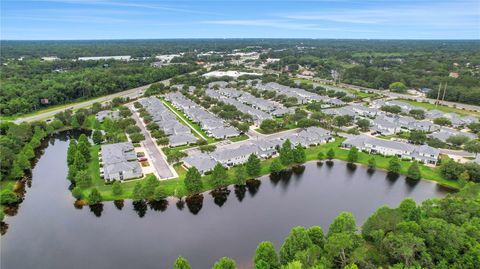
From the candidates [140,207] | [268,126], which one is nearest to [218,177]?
[140,207]

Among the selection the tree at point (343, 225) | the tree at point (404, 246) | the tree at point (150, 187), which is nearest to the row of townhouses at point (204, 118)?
the tree at point (150, 187)

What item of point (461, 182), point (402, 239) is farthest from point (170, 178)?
point (461, 182)

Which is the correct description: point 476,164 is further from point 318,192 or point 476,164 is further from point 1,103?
point 1,103

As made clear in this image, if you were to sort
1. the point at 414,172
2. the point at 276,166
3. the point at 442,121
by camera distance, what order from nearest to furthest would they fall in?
the point at 414,172 < the point at 276,166 < the point at 442,121

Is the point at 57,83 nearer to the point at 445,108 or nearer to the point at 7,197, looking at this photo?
the point at 7,197

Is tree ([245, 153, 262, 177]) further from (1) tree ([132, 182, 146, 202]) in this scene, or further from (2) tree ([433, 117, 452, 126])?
(2) tree ([433, 117, 452, 126])

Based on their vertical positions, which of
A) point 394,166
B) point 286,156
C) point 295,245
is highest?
point 295,245
